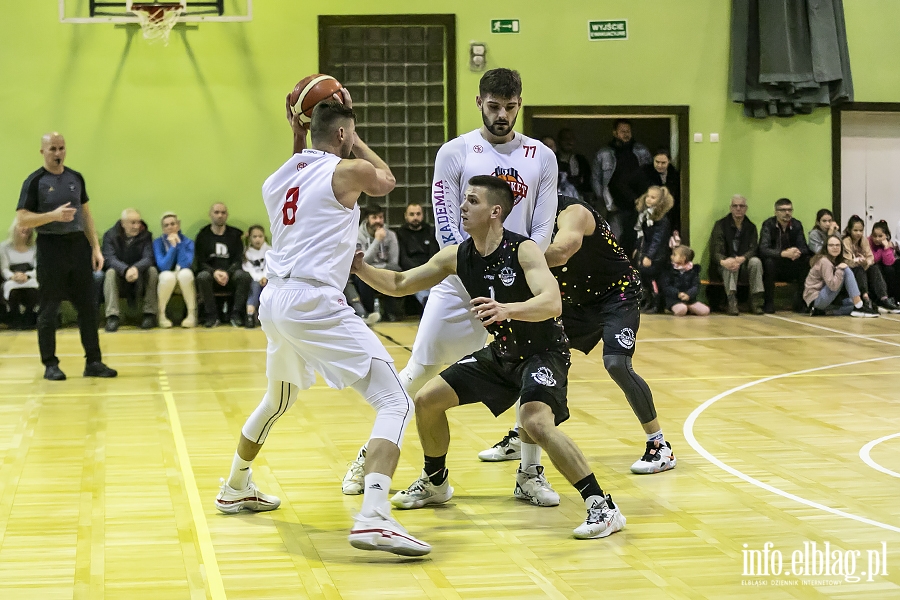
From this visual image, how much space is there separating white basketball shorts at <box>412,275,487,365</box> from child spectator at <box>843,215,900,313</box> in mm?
10177

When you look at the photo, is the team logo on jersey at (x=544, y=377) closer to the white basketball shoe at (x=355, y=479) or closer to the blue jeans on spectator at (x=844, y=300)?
the white basketball shoe at (x=355, y=479)

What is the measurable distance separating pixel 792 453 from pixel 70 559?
404 centimetres

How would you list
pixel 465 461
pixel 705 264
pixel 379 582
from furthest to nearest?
1. pixel 705 264
2. pixel 465 461
3. pixel 379 582

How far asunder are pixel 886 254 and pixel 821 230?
3.02 ft

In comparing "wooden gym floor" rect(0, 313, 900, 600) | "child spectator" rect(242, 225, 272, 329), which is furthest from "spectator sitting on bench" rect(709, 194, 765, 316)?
"child spectator" rect(242, 225, 272, 329)

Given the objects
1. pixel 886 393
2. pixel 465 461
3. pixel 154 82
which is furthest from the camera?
pixel 154 82

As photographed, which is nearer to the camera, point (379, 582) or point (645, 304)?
point (379, 582)

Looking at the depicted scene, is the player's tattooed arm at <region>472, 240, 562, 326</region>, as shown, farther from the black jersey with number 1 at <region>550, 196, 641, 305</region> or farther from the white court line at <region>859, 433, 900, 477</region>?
the white court line at <region>859, 433, 900, 477</region>

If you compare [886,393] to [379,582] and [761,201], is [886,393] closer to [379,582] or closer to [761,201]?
[379,582]

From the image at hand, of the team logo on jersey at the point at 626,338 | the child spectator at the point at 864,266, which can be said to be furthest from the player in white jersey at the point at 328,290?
the child spectator at the point at 864,266

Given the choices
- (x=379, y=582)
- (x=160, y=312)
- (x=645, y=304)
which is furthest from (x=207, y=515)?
(x=645, y=304)

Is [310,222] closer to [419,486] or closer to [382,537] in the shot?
[382,537]

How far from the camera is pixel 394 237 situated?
13953 mm

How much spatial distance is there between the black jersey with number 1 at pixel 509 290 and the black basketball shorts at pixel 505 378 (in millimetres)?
50
